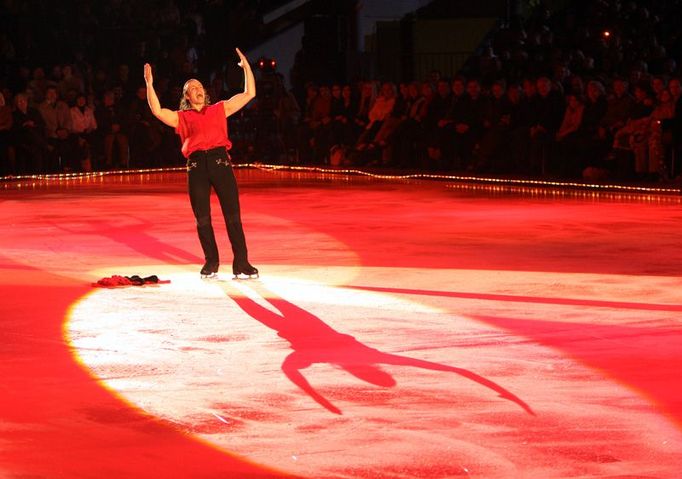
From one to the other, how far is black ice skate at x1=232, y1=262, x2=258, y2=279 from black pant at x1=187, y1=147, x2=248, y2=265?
3 cm

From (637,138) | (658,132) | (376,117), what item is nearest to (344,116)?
(376,117)

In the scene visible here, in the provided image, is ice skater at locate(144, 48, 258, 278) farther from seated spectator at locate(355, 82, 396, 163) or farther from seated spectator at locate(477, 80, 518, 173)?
seated spectator at locate(355, 82, 396, 163)

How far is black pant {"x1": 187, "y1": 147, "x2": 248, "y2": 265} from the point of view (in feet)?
35.9

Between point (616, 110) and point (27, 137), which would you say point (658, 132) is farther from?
point (27, 137)

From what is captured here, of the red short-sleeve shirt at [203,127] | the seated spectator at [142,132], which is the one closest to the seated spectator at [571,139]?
the seated spectator at [142,132]

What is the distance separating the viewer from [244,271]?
11.0 meters

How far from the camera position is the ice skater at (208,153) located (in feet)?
35.6

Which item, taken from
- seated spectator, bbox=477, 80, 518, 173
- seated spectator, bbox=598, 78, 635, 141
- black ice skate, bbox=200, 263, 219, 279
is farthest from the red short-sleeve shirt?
seated spectator, bbox=477, 80, 518, 173

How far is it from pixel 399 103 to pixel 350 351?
1771 cm

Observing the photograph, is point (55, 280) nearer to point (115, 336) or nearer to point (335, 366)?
point (115, 336)

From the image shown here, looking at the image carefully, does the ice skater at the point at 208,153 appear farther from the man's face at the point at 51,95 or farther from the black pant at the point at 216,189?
the man's face at the point at 51,95

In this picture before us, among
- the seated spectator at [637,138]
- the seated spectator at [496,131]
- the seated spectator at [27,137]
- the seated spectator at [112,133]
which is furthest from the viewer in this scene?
the seated spectator at [112,133]

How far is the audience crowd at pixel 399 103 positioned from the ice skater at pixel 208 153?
10078 millimetres

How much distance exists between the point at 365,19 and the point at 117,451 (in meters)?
25.8
